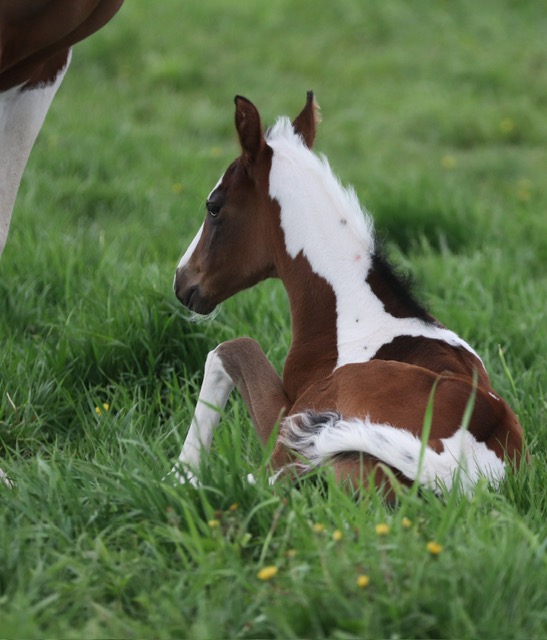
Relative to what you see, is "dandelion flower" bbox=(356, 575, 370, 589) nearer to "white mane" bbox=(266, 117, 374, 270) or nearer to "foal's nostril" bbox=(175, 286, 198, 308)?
"white mane" bbox=(266, 117, 374, 270)

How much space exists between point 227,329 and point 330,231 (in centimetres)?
86

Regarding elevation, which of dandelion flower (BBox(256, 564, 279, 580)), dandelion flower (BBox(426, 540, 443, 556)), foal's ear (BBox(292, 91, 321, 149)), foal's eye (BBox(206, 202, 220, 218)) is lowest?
dandelion flower (BBox(426, 540, 443, 556))

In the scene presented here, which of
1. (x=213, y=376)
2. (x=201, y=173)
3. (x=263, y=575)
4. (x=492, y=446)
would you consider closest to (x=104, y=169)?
(x=201, y=173)

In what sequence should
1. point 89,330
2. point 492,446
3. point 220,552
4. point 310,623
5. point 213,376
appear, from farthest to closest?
point 89,330 → point 213,376 → point 492,446 → point 220,552 → point 310,623

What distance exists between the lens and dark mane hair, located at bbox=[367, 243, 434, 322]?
324cm

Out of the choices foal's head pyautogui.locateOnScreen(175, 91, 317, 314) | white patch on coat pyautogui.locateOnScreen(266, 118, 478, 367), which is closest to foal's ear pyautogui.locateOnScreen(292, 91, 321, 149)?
foal's head pyautogui.locateOnScreen(175, 91, 317, 314)

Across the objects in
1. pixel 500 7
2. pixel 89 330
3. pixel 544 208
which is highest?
pixel 500 7

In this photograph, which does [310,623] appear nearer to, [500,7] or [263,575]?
[263,575]

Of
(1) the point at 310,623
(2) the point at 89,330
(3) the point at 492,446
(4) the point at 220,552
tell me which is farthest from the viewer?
(2) the point at 89,330

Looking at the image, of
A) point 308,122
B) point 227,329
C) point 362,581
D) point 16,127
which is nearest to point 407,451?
point 362,581

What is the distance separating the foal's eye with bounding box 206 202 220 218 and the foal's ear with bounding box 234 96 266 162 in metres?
0.20

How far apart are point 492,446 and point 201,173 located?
13.0ft

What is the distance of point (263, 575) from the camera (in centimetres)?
228

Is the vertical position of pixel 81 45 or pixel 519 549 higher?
pixel 81 45
